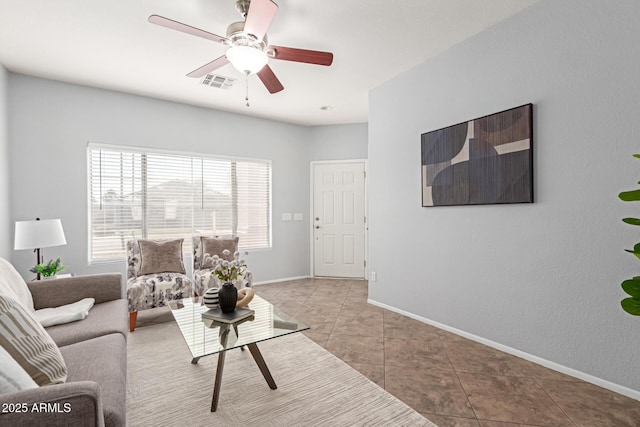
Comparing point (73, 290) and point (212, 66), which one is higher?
point (212, 66)

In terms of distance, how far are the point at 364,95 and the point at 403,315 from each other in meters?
2.87

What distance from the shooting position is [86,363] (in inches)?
57.1

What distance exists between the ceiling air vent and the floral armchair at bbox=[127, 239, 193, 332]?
1.97 meters

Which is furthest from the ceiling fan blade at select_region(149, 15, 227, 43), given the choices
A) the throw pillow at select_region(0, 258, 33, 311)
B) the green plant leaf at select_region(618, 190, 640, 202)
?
the green plant leaf at select_region(618, 190, 640, 202)

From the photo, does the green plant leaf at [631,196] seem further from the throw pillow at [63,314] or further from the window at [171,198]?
the window at [171,198]

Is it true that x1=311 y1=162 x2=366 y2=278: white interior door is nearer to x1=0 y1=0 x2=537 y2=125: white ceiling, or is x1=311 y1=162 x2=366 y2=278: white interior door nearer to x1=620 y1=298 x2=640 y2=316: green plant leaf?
x1=0 y1=0 x2=537 y2=125: white ceiling

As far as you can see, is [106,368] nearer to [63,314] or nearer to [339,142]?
[63,314]

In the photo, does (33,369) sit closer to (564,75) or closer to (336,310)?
(336,310)

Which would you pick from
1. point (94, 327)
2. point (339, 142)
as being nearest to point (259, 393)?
point (94, 327)

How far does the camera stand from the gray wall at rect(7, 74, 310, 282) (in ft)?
11.1

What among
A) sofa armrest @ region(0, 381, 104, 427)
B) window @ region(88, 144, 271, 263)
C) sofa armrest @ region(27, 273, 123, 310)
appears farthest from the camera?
window @ region(88, 144, 271, 263)

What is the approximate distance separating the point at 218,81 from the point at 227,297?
2663 mm

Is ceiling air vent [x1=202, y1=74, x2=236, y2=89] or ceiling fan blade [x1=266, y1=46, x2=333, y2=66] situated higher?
ceiling air vent [x1=202, y1=74, x2=236, y2=89]

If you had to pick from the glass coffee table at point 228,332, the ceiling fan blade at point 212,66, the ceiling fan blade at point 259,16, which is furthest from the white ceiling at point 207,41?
the glass coffee table at point 228,332
